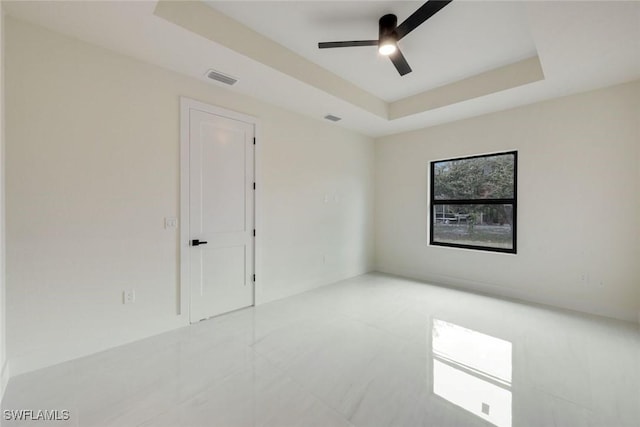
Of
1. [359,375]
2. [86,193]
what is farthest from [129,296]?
[359,375]

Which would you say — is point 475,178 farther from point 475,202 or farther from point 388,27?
point 388,27

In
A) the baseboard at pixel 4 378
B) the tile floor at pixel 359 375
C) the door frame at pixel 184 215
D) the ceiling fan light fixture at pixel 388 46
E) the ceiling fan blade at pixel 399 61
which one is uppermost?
the ceiling fan light fixture at pixel 388 46

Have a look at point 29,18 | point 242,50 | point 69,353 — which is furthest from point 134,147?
point 69,353

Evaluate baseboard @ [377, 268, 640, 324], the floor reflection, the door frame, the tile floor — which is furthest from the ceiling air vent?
baseboard @ [377, 268, 640, 324]

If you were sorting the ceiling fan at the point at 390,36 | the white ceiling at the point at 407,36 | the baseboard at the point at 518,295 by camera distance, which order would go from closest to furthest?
the ceiling fan at the point at 390,36
the white ceiling at the point at 407,36
the baseboard at the point at 518,295

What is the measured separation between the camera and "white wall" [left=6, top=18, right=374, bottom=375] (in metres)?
2.04

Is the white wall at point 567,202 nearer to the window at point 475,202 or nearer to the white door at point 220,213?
the window at point 475,202

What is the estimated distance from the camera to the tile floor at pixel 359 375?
Result: 5.45 ft

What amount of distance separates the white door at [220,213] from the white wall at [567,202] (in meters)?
3.08

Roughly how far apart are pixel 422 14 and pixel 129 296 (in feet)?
11.1

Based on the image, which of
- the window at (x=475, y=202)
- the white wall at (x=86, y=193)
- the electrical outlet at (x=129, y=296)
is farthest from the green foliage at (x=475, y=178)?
the electrical outlet at (x=129, y=296)

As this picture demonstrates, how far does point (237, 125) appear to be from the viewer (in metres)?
3.28

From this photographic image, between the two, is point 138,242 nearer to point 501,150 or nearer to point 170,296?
point 170,296

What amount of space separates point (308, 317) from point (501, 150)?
11.5 ft
